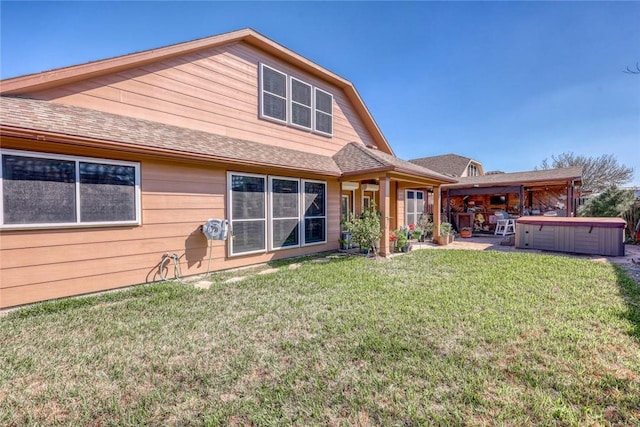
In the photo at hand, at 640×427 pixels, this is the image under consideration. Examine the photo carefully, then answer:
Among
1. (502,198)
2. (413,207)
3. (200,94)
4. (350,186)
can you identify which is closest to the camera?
(200,94)

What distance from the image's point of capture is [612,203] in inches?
438

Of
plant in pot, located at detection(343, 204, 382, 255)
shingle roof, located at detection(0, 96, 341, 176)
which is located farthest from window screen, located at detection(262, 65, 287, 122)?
plant in pot, located at detection(343, 204, 382, 255)

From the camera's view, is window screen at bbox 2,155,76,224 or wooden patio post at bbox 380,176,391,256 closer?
window screen at bbox 2,155,76,224

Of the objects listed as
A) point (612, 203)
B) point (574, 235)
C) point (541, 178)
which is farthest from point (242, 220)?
point (612, 203)

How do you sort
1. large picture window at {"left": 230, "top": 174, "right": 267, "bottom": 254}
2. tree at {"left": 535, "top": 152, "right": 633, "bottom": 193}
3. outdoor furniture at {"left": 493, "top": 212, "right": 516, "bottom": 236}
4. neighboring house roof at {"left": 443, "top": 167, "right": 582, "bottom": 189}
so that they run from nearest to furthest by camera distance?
large picture window at {"left": 230, "top": 174, "right": 267, "bottom": 254}, neighboring house roof at {"left": 443, "top": 167, "right": 582, "bottom": 189}, outdoor furniture at {"left": 493, "top": 212, "right": 516, "bottom": 236}, tree at {"left": 535, "top": 152, "right": 633, "bottom": 193}

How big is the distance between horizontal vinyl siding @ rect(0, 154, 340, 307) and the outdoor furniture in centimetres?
1325

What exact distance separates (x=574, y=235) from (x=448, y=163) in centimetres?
1694

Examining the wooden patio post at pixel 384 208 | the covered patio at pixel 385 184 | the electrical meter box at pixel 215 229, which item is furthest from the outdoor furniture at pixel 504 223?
the electrical meter box at pixel 215 229

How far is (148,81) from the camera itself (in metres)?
5.62

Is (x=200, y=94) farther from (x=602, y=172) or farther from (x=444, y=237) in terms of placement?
(x=602, y=172)

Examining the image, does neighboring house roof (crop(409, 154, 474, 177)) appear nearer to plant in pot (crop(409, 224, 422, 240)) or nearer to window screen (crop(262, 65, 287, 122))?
plant in pot (crop(409, 224, 422, 240))

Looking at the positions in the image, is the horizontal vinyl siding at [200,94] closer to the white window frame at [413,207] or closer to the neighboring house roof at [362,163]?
the neighboring house roof at [362,163]

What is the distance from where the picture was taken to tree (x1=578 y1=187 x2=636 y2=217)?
10.7 meters

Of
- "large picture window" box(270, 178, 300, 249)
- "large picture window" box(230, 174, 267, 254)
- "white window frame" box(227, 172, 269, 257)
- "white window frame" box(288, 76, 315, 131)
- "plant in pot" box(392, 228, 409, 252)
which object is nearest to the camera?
"white window frame" box(227, 172, 269, 257)
